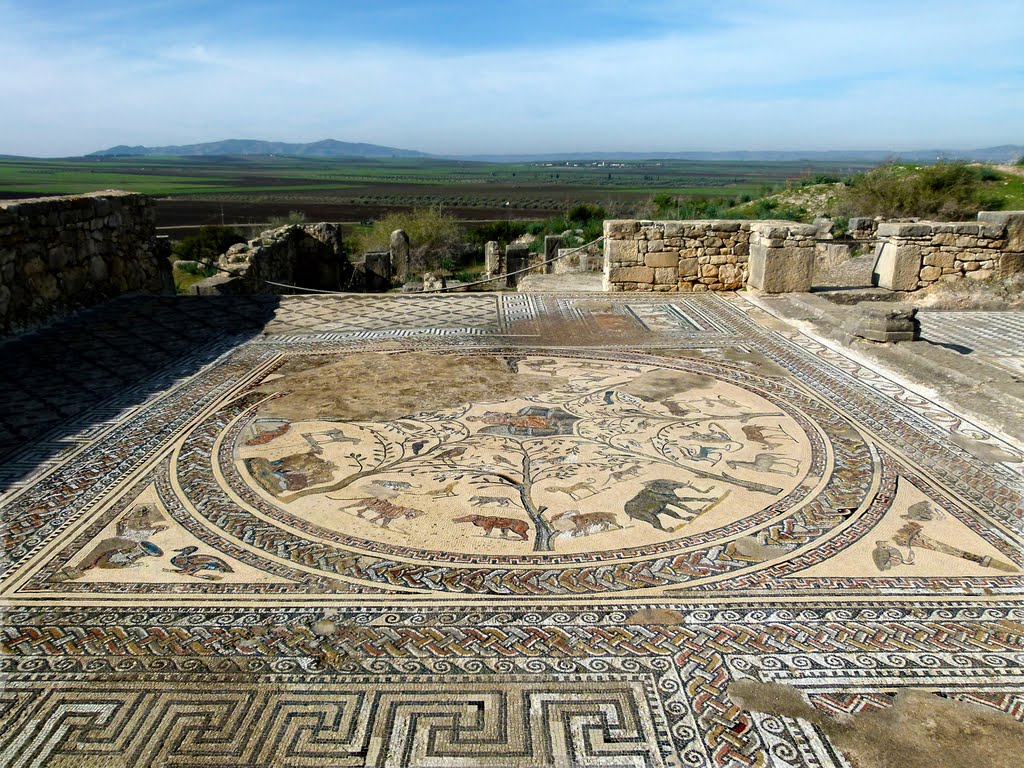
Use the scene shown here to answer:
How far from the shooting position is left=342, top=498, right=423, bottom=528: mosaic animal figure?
3209 mm

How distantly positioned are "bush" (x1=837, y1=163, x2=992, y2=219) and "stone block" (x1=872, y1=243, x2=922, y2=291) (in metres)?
8.68

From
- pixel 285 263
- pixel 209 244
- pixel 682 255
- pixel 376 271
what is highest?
pixel 682 255

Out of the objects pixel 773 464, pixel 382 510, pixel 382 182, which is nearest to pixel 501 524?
pixel 382 510

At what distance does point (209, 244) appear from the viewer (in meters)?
23.7

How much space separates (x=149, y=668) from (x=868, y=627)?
238 centimetres

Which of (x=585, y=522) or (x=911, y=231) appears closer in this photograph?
(x=585, y=522)

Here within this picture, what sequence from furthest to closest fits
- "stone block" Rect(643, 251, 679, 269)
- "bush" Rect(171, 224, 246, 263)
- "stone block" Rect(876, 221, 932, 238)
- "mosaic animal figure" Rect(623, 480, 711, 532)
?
1. "bush" Rect(171, 224, 246, 263)
2. "stone block" Rect(643, 251, 679, 269)
3. "stone block" Rect(876, 221, 932, 238)
4. "mosaic animal figure" Rect(623, 480, 711, 532)

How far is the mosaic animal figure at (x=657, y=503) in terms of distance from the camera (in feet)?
10.5

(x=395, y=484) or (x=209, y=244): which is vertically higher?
(x=395, y=484)

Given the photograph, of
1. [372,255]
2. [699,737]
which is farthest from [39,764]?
[372,255]

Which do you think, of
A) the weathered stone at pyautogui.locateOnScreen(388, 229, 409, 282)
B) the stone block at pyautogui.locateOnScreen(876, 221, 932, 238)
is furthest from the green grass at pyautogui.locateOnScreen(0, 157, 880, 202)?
the stone block at pyautogui.locateOnScreen(876, 221, 932, 238)

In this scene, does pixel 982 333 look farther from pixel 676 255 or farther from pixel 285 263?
pixel 285 263

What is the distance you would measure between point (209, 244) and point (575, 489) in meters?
23.3

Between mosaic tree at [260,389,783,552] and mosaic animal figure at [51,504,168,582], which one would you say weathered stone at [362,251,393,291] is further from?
mosaic animal figure at [51,504,168,582]
